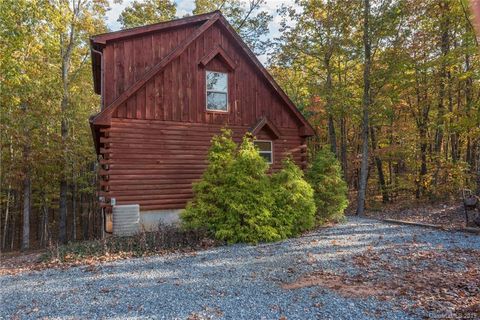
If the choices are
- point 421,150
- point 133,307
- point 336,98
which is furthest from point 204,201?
point 421,150

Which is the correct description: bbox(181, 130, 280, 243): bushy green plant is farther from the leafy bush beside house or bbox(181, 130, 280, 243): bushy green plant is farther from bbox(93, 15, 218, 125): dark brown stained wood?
bbox(93, 15, 218, 125): dark brown stained wood

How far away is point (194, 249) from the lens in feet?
29.7

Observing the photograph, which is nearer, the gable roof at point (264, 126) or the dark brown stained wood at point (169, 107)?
the dark brown stained wood at point (169, 107)

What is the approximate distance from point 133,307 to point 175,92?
885 centimetres

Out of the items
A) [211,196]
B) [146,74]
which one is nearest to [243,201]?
[211,196]

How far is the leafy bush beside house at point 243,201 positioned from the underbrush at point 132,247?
14.6 inches

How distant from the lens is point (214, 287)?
5.75 meters

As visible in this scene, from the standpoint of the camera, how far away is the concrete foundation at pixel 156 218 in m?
11.4

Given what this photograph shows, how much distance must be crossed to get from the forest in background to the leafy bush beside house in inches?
266

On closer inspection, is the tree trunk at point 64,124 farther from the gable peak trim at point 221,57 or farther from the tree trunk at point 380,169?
the tree trunk at point 380,169

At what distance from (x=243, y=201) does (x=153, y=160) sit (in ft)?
13.3

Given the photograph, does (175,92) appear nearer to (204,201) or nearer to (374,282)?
(204,201)

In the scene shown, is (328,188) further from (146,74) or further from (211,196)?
(146,74)

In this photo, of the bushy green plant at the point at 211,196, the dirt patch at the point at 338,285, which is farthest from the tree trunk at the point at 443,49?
the dirt patch at the point at 338,285
